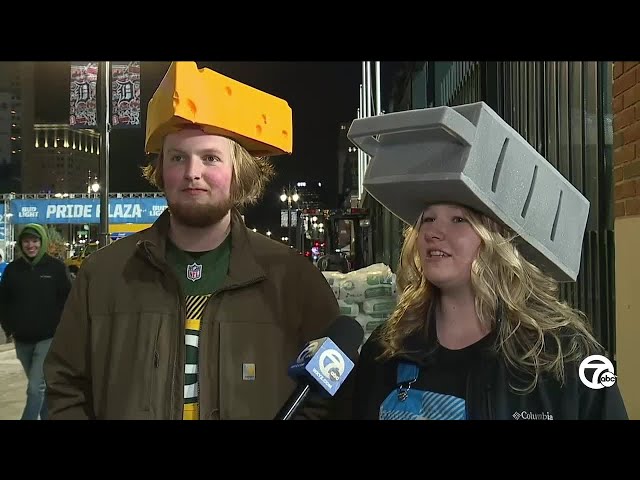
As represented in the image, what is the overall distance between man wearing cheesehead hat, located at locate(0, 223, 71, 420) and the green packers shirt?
276 centimetres

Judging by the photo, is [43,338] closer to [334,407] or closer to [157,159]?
[157,159]

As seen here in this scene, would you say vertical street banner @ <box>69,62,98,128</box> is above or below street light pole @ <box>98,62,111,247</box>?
above

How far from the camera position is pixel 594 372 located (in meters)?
1.54

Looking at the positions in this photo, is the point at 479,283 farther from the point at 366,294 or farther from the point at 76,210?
the point at 76,210

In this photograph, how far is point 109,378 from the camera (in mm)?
1898

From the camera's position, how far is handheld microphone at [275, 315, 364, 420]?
4.01 feet

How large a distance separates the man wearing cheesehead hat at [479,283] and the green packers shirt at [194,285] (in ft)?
1.61

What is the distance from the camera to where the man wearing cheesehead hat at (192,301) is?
1.86 m

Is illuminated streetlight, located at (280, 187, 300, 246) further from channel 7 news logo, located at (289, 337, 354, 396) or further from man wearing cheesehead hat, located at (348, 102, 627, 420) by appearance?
channel 7 news logo, located at (289, 337, 354, 396)

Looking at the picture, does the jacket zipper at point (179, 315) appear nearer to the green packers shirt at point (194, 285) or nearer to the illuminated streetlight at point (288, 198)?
the green packers shirt at point (194, 285)

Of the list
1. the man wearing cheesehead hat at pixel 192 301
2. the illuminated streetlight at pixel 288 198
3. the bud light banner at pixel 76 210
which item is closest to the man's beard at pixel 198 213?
the man wearing cheesehead hat at pixel 192 301

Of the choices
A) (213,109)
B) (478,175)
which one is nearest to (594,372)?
(478,175)

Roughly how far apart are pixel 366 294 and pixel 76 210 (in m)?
7.17

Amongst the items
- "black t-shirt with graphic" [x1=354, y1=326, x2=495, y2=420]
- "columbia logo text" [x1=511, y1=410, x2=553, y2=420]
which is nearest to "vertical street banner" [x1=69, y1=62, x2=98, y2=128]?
"black t-shirt with graphic" [x1=354, y1=326, x2=495, y2=420]
